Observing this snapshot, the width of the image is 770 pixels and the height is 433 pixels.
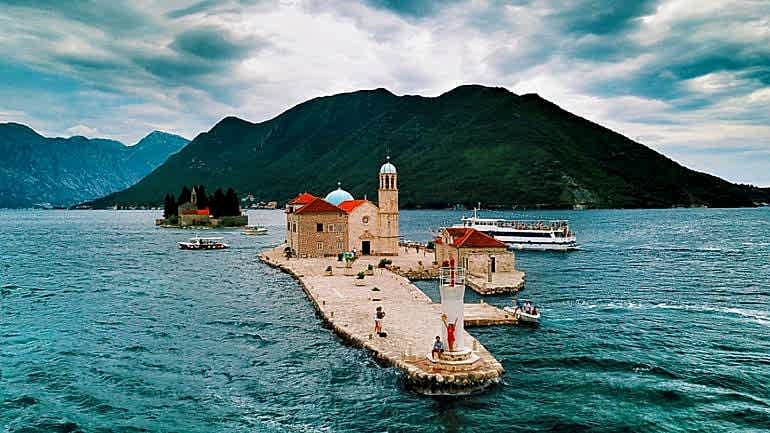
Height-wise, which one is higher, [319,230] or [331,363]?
[319,230]

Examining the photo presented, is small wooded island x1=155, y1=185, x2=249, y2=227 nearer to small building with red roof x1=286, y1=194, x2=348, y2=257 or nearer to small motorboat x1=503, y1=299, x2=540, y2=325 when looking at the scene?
small building with red roof x1=286, y1=194, x2=348, y2=257

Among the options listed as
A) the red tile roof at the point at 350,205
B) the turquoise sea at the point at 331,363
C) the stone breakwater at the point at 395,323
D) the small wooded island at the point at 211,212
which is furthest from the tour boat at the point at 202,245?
the small wooded island at the point at 211,212

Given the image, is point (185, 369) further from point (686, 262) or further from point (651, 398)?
point (686, 262)

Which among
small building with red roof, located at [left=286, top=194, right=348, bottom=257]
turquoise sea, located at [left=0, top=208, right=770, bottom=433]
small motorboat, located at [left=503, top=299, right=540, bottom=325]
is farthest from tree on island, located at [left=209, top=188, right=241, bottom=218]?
small motorboat, located at [left=503, top=299, right=540, bottom=325]

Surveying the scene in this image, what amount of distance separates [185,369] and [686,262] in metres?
70.5

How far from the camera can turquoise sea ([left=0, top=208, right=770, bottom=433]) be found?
24.9 metres

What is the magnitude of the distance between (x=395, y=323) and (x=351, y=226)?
142 ft

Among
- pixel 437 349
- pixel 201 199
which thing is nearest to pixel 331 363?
pixel 437 349

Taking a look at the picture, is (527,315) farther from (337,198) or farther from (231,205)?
(231,205)

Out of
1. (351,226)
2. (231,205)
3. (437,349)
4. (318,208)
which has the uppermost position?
(231,205)

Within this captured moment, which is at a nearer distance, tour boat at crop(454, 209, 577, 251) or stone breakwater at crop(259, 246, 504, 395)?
stone breakwater at crop(259, 246, 504, 395)

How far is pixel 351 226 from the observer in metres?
80.6

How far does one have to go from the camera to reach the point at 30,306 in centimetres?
5084

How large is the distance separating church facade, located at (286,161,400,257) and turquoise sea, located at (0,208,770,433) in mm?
17046
